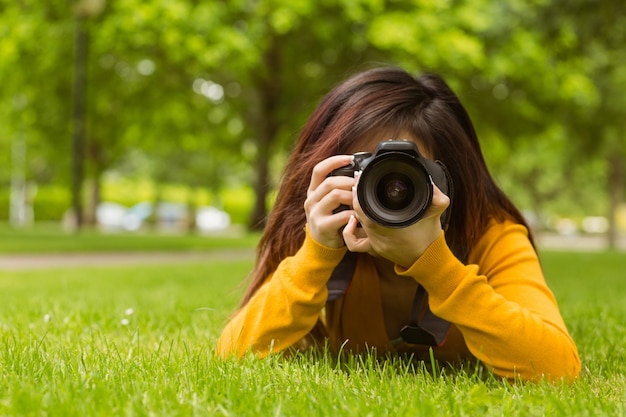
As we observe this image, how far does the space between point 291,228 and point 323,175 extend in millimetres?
Result: 394

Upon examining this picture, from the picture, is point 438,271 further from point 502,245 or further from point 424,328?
point 502,245

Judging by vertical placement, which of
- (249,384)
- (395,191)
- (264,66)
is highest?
(264,66)

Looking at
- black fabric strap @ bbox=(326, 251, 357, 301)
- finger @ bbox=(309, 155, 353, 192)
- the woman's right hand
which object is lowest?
black fabric strap @ bbox=(326, 251, 357, 301)

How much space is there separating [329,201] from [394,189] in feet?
0.68

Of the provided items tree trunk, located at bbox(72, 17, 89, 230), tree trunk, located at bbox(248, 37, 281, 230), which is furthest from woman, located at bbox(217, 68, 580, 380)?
tree trunk, located at bbox(248, 37, 281, 230)

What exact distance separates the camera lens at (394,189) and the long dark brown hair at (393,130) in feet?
1.08

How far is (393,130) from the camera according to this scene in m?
2.08

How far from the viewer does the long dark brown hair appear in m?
2.12

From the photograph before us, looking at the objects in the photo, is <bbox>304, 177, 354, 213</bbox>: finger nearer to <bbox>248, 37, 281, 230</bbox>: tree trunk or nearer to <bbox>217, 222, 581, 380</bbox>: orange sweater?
<bbox>217, 222, 581, 380</bbox>: orange sweater

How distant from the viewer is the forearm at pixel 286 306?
201 centimetres

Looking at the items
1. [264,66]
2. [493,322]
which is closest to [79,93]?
[264,66]

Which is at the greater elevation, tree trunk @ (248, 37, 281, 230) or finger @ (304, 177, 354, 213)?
tree trunk @ (248, 37, 281, 230)

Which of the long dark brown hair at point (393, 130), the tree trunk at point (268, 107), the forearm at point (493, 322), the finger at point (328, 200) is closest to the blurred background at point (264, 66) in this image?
the tree trunk at point (268, 107)

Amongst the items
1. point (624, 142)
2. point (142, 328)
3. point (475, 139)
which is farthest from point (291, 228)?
point (624, 142)
